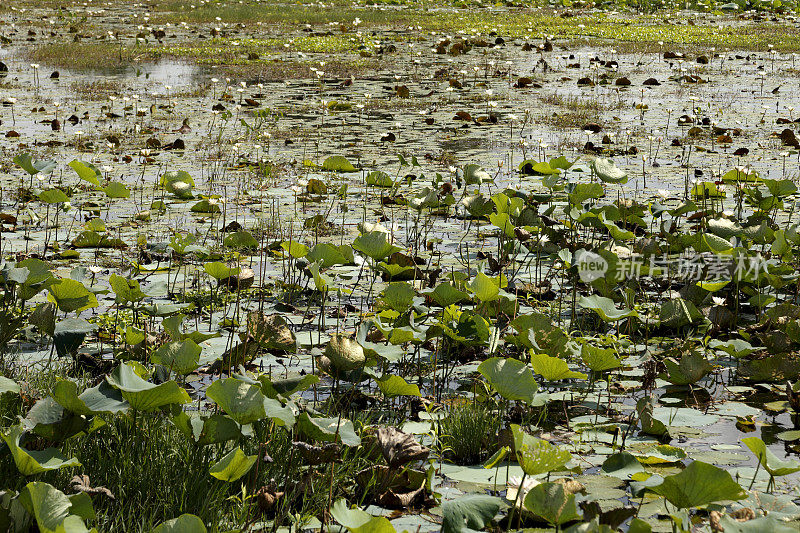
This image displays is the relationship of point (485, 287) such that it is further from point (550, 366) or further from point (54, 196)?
point (54, 196)

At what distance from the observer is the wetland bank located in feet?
7.10

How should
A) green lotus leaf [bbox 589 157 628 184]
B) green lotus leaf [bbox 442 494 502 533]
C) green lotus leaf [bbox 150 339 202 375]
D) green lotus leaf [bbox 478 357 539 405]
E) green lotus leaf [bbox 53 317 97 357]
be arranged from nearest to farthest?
1. green lotus leaf [bbox 442 494 502 533]
2. green lotus leaf [bbox 478 357 539 405]
3. green lotus leaf [bbox 150 339 202 375]
4. green lotus leaf [bbox 53 317 97 357]
5. green lotus leaf [bbox 589 157 628 184]

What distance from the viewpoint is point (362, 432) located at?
2.60 metres

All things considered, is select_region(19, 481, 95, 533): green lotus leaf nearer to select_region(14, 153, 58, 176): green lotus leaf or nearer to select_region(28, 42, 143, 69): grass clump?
select_region(14, 153, 58, 176): green lotus leaf

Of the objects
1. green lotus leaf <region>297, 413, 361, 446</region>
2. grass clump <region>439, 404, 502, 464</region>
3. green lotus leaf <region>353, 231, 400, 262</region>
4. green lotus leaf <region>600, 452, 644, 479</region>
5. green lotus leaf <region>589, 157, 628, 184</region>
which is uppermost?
green lotus leaf <region>589, 157, 628, 184</region>

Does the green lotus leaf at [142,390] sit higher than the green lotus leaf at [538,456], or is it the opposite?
the green lotus leaf at [142,390]

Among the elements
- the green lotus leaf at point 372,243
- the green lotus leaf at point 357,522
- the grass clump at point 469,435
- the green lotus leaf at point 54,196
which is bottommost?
the grass clump at point 469,435

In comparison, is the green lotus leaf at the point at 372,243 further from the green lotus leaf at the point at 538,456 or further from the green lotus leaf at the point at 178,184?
the green lotus leaf at the point at 178,184

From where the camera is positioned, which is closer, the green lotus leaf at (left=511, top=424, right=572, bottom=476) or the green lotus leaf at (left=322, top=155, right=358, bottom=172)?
the green lotus leaf at (left=511, top=424, right=572, bottom=476)

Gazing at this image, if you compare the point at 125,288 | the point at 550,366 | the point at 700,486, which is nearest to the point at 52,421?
the point at 125,288

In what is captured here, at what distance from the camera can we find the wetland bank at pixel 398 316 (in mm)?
2164

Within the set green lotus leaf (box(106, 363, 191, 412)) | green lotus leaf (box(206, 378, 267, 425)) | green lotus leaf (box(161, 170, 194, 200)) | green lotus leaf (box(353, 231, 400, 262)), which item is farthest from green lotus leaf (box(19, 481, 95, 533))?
green lotus leaf (box(161, 170, 194, 200))

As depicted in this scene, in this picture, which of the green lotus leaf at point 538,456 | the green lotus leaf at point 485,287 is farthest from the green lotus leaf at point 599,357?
the green lotus leaf at point 538,456

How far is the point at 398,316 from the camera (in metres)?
3.22
